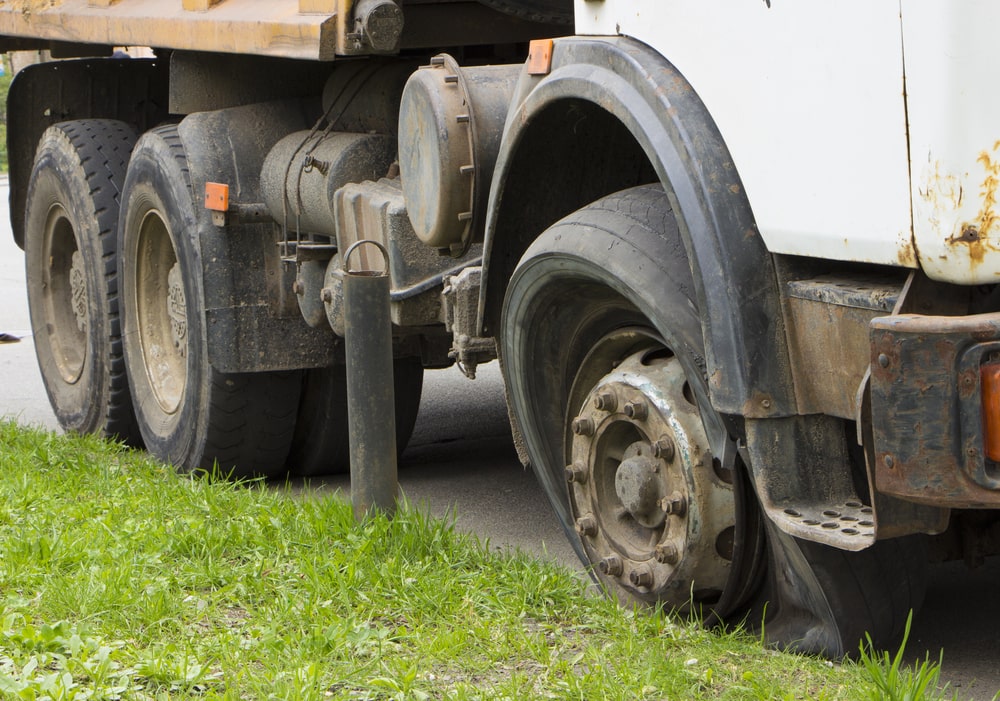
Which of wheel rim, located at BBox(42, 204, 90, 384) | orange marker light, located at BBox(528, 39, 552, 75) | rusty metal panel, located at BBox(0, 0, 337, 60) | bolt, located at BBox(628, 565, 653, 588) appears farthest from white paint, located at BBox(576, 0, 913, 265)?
wheel rim, located at BBox(42, 204, 90, 384)

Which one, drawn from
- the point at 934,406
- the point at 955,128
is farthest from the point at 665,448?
the point at 955,128

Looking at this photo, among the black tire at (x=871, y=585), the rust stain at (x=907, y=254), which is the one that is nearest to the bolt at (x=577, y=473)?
the black tire at (x=871, y=585)

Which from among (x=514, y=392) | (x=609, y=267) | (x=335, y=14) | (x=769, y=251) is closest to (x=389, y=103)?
(x=335, y=14)

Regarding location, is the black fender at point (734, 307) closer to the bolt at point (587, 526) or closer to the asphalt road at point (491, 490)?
the bolt at point (587, 526)

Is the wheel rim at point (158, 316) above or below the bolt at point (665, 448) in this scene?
below

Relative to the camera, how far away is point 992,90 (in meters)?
2.26

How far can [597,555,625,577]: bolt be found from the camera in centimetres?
328

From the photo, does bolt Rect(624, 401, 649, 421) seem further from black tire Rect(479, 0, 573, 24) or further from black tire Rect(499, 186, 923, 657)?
black tire Rect(479, 0, 573, 24)

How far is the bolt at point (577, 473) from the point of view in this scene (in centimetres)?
335

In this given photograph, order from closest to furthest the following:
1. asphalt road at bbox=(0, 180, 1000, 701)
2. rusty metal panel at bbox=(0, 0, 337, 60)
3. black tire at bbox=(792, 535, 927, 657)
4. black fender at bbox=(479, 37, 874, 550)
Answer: black fender at bbox=(479, 37, 874, 550)
black tire at bbox=(792, 535, 927, 657)
asphalt road at bbox=(0, 180, 1000, 701)
rusty metal panel at bbox=(0, 0, 337, 60)

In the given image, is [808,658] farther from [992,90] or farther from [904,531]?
[992,90]

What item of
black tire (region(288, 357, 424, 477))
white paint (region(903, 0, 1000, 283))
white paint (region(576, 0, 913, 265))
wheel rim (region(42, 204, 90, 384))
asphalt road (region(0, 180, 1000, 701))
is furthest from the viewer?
wheel rim (region(42, 204, 90, 384))

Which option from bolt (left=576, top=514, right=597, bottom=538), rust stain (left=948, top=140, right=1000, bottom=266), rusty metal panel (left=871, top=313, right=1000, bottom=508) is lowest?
bolt (left=576, top=514, right=597, bottom=538)

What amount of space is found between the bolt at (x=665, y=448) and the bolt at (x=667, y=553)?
183 millimetres
